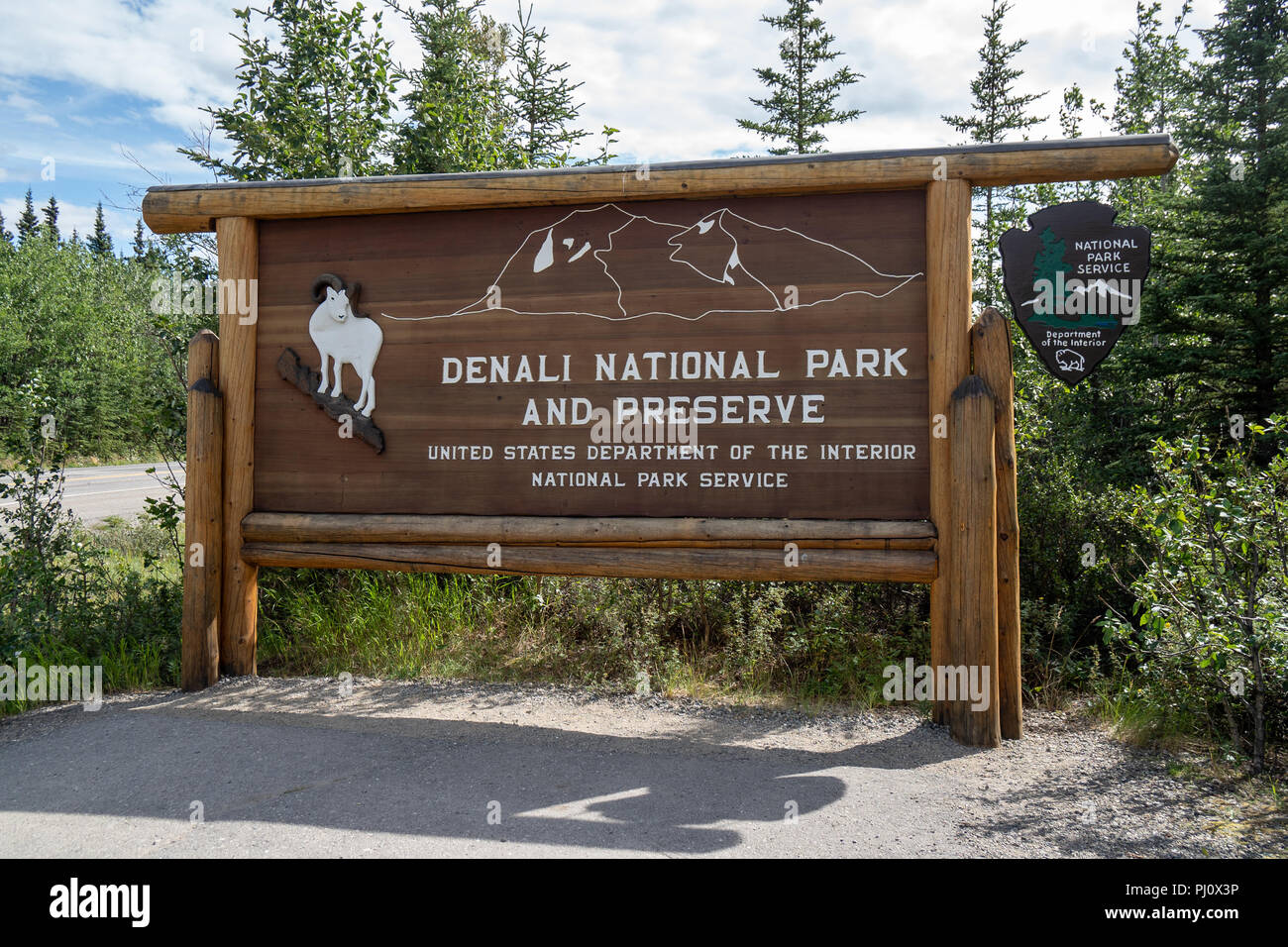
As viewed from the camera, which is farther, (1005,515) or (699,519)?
(699,519)

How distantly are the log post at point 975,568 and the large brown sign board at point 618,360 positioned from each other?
0.79 feet

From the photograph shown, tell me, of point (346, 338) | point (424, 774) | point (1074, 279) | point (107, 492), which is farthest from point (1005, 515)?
point (107, 492)

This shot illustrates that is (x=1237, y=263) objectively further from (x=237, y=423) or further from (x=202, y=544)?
(x=202, y=544)

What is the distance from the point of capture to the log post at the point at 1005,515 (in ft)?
13.9

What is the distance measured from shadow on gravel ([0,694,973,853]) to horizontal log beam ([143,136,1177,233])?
289 cm

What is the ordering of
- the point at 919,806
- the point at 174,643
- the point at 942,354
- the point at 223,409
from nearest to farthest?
the point at 919,806, the point at 942,354, the point at 223,409, the point at 174,643

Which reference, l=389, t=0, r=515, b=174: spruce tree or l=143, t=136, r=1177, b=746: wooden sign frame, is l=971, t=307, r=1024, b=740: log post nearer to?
l=143, t=136, r=1177, b=746: wooden sign frame

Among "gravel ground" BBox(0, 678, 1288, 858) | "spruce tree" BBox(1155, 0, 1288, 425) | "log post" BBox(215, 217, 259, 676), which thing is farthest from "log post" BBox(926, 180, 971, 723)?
"spruce tree" BBox(1155, 0, 1288, 425)

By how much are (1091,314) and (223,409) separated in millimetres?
4999

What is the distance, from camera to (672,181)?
4551mm

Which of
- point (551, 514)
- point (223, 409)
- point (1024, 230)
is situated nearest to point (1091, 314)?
point (1024, 230)

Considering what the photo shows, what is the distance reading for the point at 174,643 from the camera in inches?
217

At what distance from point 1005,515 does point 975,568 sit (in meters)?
0.36
